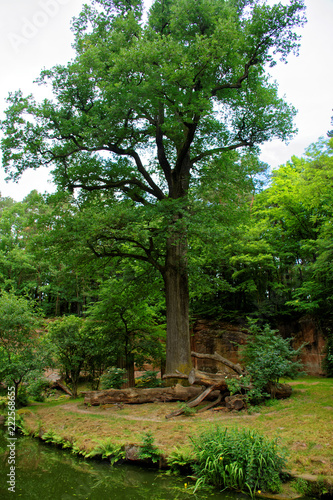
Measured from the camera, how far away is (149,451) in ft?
17.8

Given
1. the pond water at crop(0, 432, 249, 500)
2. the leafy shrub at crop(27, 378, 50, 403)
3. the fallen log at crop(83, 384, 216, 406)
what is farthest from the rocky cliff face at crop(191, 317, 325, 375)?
the pond water at crop(0, 432, 249, 500)

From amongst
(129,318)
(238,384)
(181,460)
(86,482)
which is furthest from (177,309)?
(86,482)

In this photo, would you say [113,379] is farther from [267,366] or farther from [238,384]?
[267,366]

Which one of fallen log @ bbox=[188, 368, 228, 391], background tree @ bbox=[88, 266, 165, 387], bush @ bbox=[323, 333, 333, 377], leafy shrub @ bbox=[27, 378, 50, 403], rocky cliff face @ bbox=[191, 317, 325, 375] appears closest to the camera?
fallen log @ bbox=[188, 368, 228, 391]

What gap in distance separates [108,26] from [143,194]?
620 cm

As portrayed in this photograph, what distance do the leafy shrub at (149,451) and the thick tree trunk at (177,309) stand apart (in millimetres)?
4942

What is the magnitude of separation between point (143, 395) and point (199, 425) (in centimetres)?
334

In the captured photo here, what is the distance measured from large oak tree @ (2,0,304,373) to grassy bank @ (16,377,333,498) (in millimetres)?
2777

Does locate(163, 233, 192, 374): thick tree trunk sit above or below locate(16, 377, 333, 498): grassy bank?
above

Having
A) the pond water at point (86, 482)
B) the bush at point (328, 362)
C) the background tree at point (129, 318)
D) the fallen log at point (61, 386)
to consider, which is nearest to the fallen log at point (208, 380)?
the pond water at point (86, 482)

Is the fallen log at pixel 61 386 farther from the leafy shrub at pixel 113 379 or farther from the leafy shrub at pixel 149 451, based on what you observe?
the leafy shrub at pixel 149 451

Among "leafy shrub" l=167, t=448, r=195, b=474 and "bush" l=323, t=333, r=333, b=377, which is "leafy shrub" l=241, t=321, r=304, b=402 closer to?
"leafy shrub" l=167, t=448, r=195, b=474

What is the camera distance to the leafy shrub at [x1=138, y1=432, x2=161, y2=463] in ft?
17.6

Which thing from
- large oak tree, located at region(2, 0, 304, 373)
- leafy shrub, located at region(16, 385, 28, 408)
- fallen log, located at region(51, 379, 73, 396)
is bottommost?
fallen log, located at region(51, 379, 73, 396)
